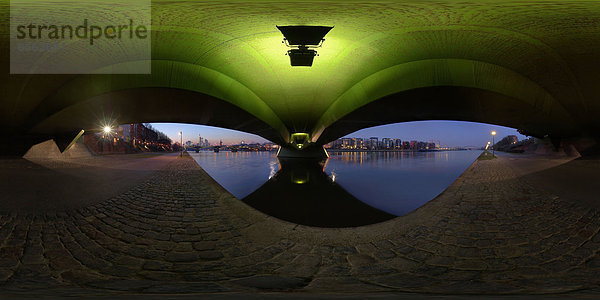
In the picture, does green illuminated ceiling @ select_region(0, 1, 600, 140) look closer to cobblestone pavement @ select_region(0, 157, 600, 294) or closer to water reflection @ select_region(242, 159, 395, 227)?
cobblestone pavement @ select_region(0, 157, 600, 294)

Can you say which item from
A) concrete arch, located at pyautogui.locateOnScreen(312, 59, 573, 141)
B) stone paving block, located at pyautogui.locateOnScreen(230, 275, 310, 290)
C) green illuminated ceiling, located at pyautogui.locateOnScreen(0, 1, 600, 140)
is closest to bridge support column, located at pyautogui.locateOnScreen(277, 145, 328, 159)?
green illuminated ceiling, located at pyautogui.locateOnScreen(0, 1, 600, 140)

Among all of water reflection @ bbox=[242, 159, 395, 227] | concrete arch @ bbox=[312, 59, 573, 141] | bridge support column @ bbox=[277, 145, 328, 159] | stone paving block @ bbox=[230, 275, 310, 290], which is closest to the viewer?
stone paving block @ bbox=[230, 275, 310, 290]

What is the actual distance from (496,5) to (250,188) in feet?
28.1

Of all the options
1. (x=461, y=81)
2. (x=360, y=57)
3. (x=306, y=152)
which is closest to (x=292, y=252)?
(x=360, y=57)

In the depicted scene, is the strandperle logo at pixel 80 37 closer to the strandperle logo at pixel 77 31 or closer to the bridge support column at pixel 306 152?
the strandperle logo at pixel 77 31

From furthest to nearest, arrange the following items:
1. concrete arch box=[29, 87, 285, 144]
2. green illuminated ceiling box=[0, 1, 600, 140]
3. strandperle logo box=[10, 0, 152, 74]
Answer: concrete arch box=[29, 87, 285, 144], green illuminated ceiling box=[0, 1, 600, 140], strandperle logo box=[10, 0, 152, 74]

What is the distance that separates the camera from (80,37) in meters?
5.77

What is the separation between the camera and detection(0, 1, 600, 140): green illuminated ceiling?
17.5ft

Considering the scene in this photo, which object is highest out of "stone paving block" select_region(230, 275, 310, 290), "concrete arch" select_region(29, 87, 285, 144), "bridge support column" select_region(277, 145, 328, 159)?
"concrete arch" select_region(29, 87, 285, 144)

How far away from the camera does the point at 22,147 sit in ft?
36.6

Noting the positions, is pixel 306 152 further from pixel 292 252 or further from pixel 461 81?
pixel 292 252

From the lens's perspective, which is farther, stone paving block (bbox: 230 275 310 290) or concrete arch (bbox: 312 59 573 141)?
concrete arch (bbox: 312 59 573 141)

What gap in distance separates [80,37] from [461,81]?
45.3ft

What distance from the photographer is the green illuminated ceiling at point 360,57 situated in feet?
17.5
